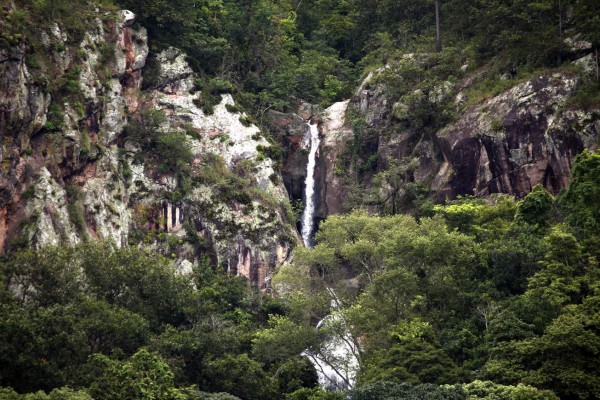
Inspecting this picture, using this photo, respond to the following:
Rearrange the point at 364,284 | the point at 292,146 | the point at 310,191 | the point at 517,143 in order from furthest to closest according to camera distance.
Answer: the point at 292,146 < the point at 310,191 < the point at 517,143 < the point at 364,284

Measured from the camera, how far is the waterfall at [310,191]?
2562 inches

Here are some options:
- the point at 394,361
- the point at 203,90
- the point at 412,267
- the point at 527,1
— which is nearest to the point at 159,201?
the point at 203,90

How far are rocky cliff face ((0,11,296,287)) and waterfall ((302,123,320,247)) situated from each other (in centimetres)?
297

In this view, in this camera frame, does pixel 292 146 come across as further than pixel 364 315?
Yes

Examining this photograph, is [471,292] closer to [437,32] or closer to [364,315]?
[364,315]

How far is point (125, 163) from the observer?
6050 centimetres

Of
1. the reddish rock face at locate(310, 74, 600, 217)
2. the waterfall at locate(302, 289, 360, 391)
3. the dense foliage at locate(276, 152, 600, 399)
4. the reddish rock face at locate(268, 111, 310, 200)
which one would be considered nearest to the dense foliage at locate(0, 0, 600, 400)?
the dense foliage at locate(276, 152, 600, 399)

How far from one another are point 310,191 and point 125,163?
14310 mm

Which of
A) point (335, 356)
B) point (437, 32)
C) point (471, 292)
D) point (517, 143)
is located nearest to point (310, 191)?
point (437, 32)

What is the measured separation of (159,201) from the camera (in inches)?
2367

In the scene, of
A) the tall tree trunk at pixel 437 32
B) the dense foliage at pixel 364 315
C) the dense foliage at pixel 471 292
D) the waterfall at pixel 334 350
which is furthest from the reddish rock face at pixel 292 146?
the waterfall at pixel 334 350

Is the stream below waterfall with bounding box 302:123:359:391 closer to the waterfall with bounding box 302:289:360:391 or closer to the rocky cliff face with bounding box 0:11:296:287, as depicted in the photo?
the waterfall with bounding box 302:289:360:391

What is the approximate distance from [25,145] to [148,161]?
1268 centimetres

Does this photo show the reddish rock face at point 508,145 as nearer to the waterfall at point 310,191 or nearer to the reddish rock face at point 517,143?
the reddish rock face at point 517,143
